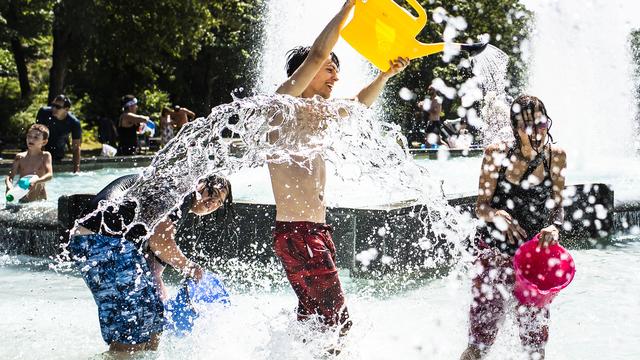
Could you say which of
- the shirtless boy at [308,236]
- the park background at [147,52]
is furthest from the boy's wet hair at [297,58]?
the park background at [147,52]

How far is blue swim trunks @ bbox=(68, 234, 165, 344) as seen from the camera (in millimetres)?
4078

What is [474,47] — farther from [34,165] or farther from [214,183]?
[34,165]

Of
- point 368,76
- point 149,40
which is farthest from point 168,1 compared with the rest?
point 368,76

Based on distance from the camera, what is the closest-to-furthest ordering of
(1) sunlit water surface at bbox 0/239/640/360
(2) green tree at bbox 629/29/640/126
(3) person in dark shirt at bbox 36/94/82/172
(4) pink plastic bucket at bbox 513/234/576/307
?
1. (4) pink plastic bucket at bbox 513/234/576/307
2. (1) sunlit water surface at bbox 0/239/640/360
3. (3) person in dark shirt at bbox 36/94/82/172
4. (2) green tree at bbox 629/29/640/126

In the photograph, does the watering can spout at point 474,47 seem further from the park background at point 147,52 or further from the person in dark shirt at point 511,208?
the park background at point 147,52

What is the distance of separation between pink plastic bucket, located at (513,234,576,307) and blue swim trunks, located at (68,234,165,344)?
5.87 feet

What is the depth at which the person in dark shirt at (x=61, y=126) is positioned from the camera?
12.4 meters

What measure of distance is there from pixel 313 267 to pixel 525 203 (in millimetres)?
1070

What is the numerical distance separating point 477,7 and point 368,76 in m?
19.0

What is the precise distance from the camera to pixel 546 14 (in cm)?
2230

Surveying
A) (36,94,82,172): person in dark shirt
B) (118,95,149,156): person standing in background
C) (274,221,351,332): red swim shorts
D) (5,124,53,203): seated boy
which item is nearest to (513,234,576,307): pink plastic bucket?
(274,221,351,332): red swim shorts

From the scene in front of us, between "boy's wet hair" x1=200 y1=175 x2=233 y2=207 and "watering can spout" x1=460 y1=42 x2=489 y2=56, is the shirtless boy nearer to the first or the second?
"watering can spout" x1=460 y1=42 x2=489 y2=56

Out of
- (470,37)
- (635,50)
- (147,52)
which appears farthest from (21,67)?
(635,50)

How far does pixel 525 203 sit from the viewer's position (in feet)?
12.9
